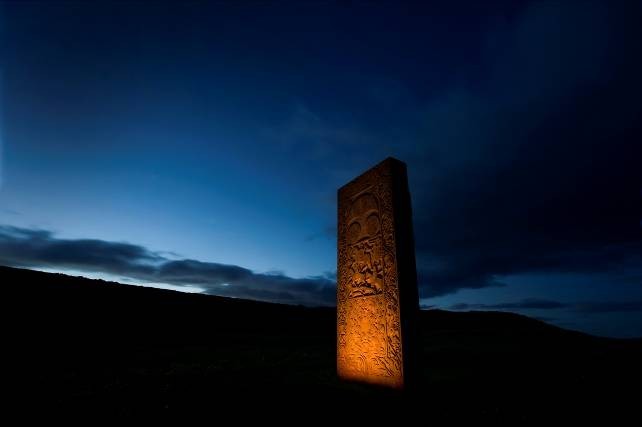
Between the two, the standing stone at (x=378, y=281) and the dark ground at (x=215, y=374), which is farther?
the standing stone at (x=378, y=281)

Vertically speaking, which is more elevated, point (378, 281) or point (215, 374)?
point (378, 281)

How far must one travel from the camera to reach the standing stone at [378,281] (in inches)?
147

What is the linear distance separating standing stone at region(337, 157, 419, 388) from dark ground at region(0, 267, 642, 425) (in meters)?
0.33

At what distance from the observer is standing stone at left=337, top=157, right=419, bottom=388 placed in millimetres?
3727

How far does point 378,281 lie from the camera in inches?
162

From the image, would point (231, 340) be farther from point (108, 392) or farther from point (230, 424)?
point (230, 424)

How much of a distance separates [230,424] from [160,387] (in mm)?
1788

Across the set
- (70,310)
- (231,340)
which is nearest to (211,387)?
(231,340)

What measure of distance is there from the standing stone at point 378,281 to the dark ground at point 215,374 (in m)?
0.33

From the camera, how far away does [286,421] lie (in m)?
2.56

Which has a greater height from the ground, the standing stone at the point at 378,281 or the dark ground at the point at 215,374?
the standing stone at the point at 378,281

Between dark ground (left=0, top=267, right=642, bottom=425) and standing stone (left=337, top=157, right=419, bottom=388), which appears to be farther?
standing stone (left=337, top=157, right=419, bottom=388)

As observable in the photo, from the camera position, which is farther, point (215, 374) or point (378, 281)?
point (215, 374)

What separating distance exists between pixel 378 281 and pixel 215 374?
279 cm
